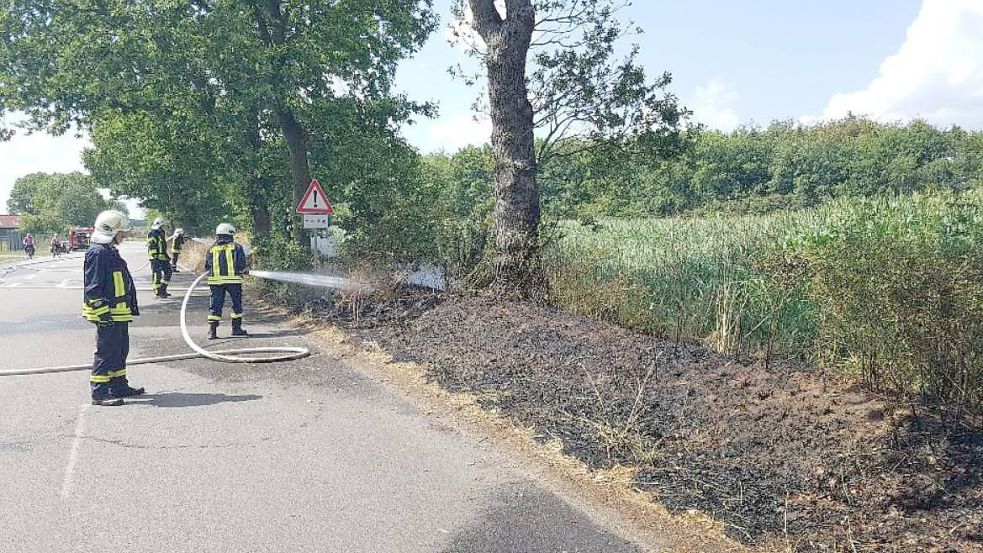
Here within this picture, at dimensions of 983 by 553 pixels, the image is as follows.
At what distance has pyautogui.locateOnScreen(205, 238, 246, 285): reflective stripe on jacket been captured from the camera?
10.5 meters

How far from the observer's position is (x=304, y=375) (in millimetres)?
8023

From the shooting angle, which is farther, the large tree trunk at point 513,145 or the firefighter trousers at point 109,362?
the large tree trunk at point 513,145

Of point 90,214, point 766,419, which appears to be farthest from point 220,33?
point 90,214

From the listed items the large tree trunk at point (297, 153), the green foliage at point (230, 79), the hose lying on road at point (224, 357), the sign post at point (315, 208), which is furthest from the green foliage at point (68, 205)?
the hose lying on road at point (224, 357)

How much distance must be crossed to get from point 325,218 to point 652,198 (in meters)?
37.9

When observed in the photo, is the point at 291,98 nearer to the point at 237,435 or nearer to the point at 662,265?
the point at 662,265

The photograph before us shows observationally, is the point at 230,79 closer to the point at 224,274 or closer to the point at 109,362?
the point at 224,274

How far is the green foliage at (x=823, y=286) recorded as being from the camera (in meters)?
4.65

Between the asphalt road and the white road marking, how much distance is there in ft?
0.04

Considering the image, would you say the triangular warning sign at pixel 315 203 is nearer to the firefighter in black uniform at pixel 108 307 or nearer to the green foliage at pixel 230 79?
the green foliage at pixel 230 79

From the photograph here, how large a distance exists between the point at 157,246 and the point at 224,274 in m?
7.31

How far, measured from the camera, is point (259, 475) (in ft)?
16.3

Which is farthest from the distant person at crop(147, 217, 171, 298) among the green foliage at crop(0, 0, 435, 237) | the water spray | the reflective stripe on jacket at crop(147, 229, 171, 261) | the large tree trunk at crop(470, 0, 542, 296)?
the large tree trunk at crop(470, 0, 542, 296)

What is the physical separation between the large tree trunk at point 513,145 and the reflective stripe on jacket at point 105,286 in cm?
474
